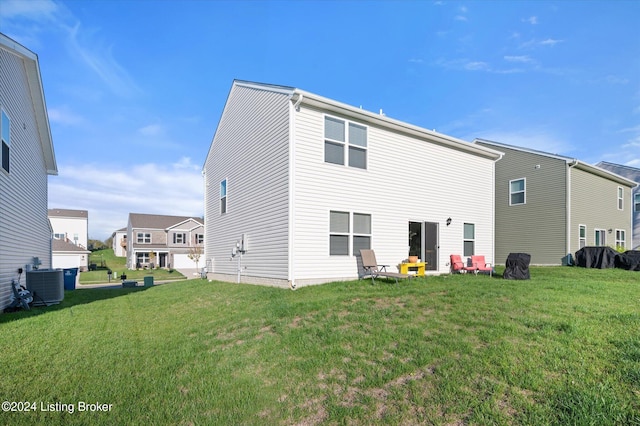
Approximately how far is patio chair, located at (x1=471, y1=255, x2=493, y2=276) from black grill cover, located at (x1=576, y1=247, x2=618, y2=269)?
20.8ft

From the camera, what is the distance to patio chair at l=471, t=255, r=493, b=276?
12384 mm

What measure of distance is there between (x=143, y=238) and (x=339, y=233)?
4048 centimetres

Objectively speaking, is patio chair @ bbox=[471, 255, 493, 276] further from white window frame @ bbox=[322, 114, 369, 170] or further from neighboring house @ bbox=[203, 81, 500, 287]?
white window frame @ bbox=[322, 114, 369, 170]

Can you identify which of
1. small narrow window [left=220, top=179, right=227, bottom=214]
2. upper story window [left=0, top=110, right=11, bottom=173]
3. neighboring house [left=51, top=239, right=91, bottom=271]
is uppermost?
upper story window [left=0, top=110, right=11, bottom=173]

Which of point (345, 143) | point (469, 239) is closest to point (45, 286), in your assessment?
point (345, 143)

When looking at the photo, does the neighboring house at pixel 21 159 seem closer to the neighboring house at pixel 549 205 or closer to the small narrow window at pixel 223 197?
the small narrow window at pixel 223 197

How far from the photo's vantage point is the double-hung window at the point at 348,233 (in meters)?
10.4

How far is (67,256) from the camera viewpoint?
3822 cm

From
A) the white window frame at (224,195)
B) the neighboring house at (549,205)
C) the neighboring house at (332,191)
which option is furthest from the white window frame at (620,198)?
the white window frame at (224,195)

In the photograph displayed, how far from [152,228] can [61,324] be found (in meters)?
40.3

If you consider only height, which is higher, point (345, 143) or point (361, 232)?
point (345, 143)

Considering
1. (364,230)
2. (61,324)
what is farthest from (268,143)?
(61,324)

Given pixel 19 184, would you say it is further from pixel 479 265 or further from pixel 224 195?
pixel 479 265

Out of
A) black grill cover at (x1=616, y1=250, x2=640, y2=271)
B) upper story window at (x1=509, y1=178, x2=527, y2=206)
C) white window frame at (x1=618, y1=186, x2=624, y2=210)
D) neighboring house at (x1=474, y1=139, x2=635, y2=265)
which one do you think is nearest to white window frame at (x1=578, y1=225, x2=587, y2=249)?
neighboring house at (x1=474, y1=139, x2=635, y2=265)
